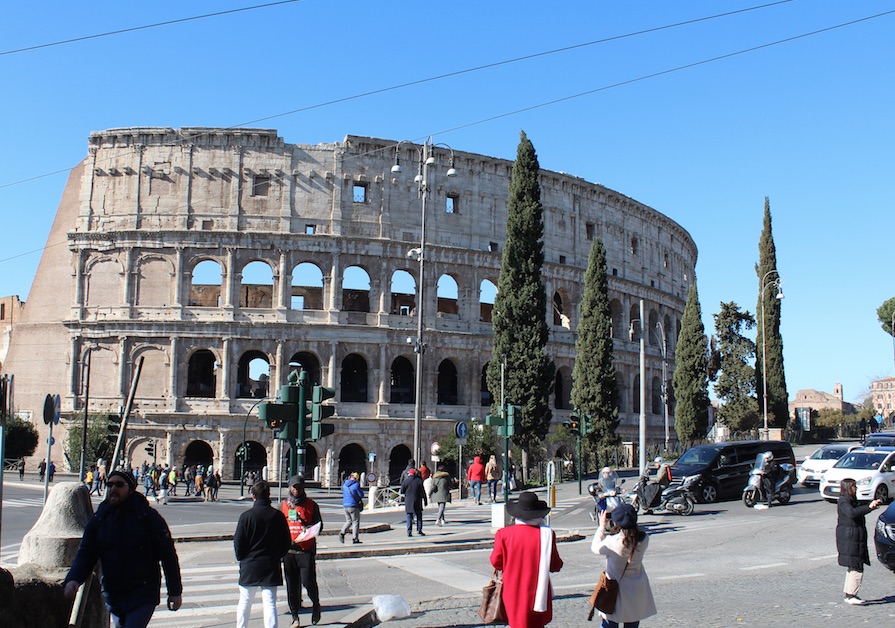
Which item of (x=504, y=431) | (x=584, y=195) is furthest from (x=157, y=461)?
(x=584, y=195)

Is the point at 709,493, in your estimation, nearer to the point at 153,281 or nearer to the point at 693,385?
the point at 693,385

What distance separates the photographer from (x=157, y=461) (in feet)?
139

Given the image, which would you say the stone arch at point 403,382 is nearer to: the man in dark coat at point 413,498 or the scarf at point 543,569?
the man in dark coat at point 413,498

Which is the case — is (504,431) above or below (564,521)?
above

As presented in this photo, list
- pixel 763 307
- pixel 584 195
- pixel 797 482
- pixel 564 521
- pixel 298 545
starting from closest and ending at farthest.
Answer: pixel 298 545, pixel 564 521, pixel 797 482, pixel 584 195, pixel 763 307

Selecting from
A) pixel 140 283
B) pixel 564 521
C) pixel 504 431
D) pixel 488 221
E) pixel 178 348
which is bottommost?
pixel 564 521

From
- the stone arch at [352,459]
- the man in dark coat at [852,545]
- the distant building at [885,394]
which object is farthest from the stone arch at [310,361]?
the distant building at [885,394]

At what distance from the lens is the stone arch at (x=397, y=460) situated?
151ft

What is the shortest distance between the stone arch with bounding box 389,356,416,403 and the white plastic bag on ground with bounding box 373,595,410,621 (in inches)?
1519

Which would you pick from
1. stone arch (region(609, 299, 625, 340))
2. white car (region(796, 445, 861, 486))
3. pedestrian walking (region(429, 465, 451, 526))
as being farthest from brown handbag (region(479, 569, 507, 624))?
stone arch (region(609, 299, 625, 340))

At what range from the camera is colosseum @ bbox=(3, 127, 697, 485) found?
43.3m

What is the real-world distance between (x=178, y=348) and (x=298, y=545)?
116 ft

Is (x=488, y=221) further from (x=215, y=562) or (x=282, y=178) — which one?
(x=215, y=562)

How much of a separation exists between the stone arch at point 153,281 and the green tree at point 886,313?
2747 inches
